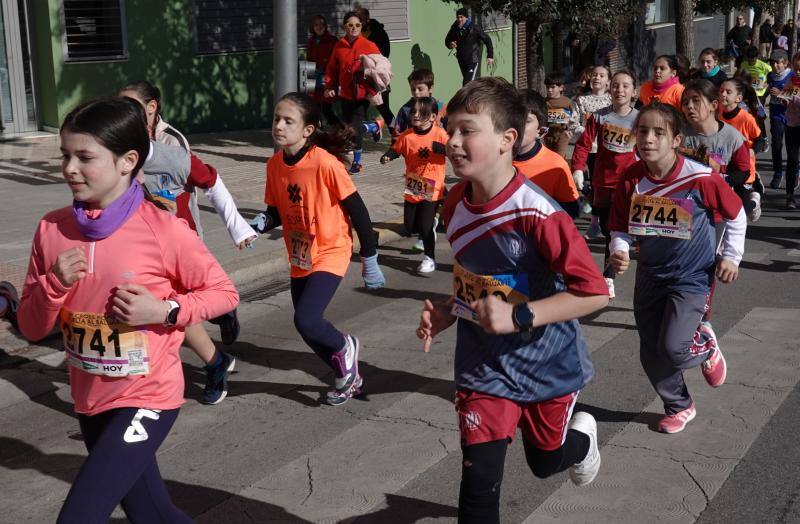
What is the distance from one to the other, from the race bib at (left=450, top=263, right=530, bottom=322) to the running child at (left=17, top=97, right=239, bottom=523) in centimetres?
81

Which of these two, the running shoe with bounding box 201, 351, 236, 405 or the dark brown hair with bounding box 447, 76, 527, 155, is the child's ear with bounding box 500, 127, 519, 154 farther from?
Answer: the running shoe with bounding box 201, 351, 236, 405

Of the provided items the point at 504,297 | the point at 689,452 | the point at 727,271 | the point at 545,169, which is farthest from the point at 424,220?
the point at 504,297

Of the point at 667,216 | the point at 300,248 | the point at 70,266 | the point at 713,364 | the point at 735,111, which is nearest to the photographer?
the point at 70,266

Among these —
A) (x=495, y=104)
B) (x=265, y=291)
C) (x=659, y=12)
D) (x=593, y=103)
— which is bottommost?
(x=265, y=291)

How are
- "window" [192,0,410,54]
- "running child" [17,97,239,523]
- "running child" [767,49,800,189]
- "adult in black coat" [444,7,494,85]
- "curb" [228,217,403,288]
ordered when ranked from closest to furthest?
"running child" [17,97,239,523]
"curb" [228,217,403,288]
"running child" [767,49,800,189]
"window" [192,0,410,54]
"adult in black coat" [444,7,494,85]

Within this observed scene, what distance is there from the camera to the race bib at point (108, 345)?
3.57 metres

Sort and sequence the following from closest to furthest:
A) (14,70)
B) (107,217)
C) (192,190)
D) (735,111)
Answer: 1. (107,217)
2. (192,190)
3. (735,111)
4. (14,70)

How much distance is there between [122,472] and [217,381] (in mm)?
2833

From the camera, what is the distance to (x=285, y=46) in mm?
11094

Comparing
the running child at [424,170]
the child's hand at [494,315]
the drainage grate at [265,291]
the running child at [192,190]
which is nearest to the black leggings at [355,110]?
the running child at [424,170]

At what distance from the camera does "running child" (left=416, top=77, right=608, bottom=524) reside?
12.2ft

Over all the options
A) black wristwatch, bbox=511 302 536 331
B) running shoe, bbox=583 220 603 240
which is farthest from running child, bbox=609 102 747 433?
running shoe, bbox=583 220 603 240

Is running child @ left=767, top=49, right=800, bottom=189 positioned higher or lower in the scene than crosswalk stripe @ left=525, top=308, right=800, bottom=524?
higher

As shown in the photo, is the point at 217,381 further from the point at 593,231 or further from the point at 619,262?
the point at 593,231
